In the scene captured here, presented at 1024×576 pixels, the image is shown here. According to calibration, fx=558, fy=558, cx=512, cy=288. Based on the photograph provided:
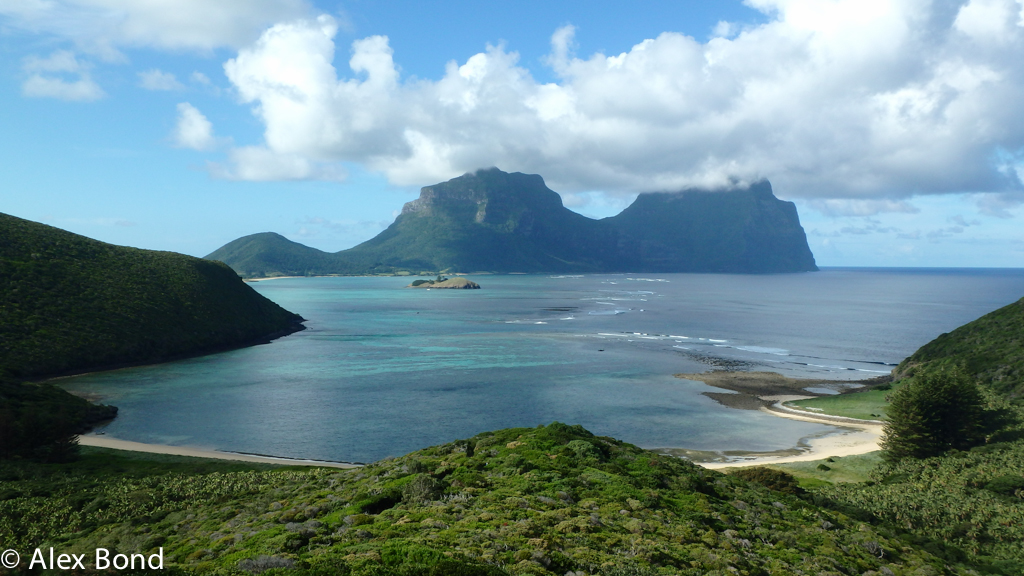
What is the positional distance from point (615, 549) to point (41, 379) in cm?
8395

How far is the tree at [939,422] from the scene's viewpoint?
144ft

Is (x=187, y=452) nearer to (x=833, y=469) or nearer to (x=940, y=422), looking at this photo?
(x=833, y=469)

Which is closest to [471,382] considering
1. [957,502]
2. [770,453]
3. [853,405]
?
[770,453]

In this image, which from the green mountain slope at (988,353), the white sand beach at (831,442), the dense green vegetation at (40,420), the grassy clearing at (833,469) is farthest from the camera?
the green mountain slope at (988,353)

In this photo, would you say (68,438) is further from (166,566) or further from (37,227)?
(37,227)

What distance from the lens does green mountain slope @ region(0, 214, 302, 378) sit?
78.4 metres

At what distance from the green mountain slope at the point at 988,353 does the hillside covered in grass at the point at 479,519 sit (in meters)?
49.3

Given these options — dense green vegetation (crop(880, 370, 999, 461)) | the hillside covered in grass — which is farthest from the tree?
the hillside covered in grass

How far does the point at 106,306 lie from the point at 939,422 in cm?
11280

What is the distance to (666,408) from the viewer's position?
64.0 m

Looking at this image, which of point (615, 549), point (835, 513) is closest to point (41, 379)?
point (615, 549)

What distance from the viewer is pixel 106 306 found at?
9300 centimetres

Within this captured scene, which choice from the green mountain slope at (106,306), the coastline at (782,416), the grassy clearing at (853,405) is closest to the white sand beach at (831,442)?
the coastline at (782,416)

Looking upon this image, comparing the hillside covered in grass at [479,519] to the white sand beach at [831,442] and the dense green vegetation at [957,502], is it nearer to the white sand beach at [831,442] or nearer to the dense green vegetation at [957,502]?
the dense green vegetation at [957,502]
